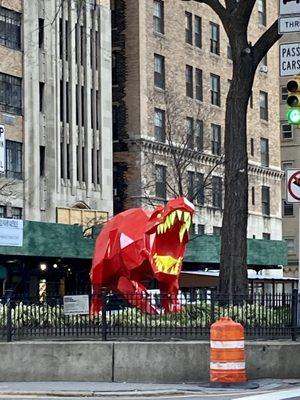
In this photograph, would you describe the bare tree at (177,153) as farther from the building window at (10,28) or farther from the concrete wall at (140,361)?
the concrete wall at (140,361)

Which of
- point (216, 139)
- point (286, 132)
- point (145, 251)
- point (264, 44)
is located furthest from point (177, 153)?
point (145, 251)

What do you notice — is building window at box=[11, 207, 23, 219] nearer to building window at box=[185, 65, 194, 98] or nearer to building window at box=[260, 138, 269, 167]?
building window at box=[185, 65, 194, 98]

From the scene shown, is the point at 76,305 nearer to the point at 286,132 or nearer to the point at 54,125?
the point at 54,125

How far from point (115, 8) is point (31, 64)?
11.2m

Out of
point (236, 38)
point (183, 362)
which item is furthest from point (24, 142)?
point (183, 362)

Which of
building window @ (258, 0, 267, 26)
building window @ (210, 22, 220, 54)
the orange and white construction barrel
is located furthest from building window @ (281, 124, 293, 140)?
the orange and white construction barrel

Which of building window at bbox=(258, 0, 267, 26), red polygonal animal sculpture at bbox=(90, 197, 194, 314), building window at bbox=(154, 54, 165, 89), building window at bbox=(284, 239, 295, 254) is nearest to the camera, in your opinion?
red polygonal animal sculpture at bbox=(90, 197, 194, 314)

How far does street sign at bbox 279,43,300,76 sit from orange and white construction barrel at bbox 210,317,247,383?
172 inches

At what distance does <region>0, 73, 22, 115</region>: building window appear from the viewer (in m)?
49.0

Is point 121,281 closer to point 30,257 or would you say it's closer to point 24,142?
point 30,257

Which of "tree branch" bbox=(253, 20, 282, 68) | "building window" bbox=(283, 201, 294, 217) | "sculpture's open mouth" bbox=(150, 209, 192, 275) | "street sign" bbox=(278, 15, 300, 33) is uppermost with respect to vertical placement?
"tree branch" bbox=(253, 20, 282, 68)

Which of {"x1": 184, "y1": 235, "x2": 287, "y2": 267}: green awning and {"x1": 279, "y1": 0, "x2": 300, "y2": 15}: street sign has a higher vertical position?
{"x1": 279, "y1": 0, "x2": 300, "y2": 15}: street sign

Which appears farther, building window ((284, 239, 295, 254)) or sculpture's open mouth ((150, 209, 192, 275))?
building window ((284, 239, 295, 254))

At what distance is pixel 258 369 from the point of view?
17.4 meters
